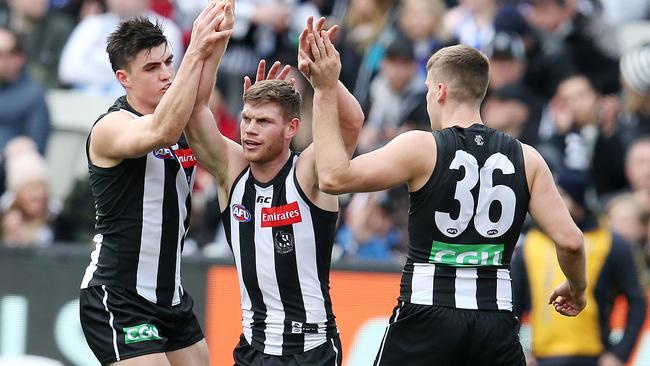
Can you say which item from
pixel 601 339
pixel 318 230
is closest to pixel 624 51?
pixel 601 339

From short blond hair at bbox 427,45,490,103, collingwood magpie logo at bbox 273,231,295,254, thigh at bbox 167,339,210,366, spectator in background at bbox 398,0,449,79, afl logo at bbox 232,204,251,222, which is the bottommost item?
thigh at bbox 167,339,210,366

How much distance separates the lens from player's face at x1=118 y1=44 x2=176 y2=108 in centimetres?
730

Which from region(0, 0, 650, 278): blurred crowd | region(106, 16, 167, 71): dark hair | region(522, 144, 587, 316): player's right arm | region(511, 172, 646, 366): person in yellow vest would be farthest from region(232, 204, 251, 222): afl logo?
region(0, 0, 650, 278): blurred crowd

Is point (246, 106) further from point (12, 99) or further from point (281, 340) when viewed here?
point (12, 99)

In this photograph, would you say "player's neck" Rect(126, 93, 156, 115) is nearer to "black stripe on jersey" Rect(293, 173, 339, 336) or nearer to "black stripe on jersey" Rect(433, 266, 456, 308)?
"black stripe on jersey" Rect(293, 173, 339, 336)

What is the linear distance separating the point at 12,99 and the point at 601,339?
6.49 m

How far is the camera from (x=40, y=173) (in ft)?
39.6

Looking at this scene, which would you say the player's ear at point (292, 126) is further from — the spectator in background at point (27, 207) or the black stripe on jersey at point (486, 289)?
the spectator in background at point (27, 207)

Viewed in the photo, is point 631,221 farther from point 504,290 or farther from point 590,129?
point 504,290

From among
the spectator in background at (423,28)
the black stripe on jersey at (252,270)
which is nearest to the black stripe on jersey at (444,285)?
the black stripe on jersey at (252,270)

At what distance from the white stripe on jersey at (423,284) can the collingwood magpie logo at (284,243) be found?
2.35ft

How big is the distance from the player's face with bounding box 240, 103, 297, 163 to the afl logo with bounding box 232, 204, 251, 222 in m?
0.27

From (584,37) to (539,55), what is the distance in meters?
0.57

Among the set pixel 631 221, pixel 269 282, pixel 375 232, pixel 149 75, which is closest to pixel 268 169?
pixel 269 282
